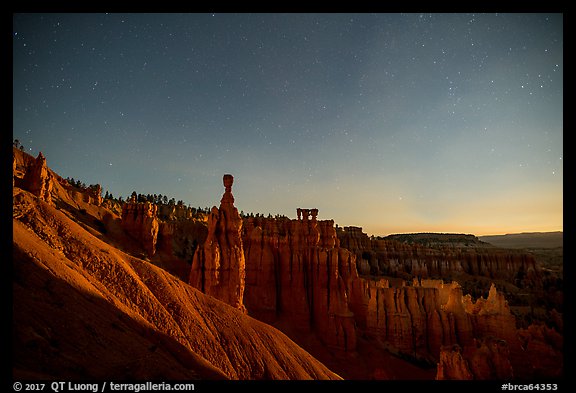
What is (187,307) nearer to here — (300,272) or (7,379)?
(7,379)

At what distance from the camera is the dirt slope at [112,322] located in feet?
29.7

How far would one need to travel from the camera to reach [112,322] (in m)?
11.3

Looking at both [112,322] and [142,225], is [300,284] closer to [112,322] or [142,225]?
[142,225]

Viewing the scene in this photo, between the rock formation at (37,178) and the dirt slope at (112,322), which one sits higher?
the rock formation at (37,178)

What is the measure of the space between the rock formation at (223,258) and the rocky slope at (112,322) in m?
10.4

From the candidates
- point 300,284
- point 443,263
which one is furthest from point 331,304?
point 443,263

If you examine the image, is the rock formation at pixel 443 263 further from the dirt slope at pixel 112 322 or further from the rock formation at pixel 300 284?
the dirt slope at pixel 112 322

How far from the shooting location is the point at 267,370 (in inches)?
698

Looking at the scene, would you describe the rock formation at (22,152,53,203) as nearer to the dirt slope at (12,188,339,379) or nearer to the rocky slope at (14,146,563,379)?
the rocky slope at (14,146,563,379)

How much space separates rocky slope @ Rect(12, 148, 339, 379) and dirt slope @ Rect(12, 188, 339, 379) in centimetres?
3

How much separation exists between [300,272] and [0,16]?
134 feet

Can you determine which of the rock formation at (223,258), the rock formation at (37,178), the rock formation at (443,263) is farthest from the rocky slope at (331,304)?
the rock formation at (443,263)
